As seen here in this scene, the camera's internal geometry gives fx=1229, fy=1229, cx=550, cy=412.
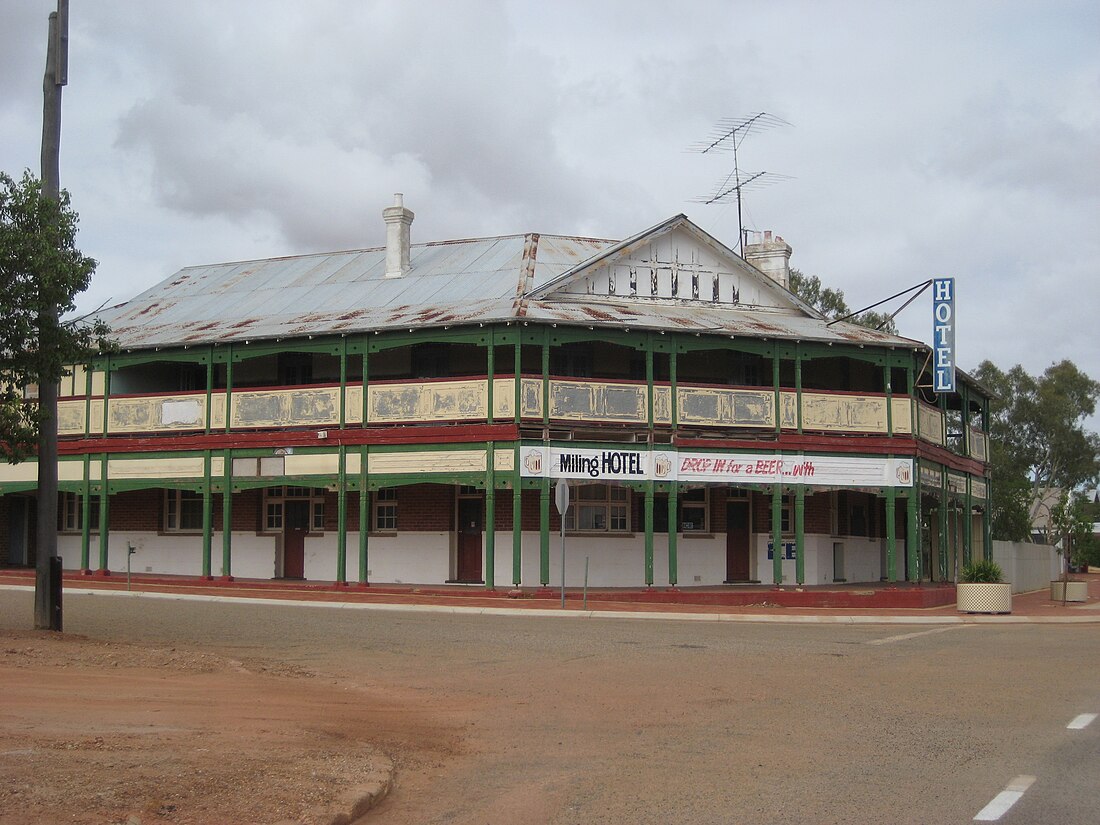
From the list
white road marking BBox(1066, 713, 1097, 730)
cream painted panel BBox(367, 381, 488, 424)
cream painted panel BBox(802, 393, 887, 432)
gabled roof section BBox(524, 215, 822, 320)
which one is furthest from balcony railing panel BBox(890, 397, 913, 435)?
white road marking BBox(1066, 713, 1097, 730)

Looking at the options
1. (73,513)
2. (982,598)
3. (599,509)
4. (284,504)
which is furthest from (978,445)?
(73,513)

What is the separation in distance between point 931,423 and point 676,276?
23.5 ft

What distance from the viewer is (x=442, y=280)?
3028cm

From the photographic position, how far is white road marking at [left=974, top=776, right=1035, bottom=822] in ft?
23.6

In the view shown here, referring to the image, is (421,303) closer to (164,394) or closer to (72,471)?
(164,394)

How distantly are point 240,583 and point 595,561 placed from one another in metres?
8.16

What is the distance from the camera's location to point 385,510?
2911 centimetres

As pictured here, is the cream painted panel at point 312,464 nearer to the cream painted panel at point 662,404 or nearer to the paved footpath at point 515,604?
the paved footpath at point 515,604

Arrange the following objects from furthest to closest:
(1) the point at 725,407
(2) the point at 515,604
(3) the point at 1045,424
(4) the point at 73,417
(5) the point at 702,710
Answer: (3) the point at 1045,424 < (4) the point at 73,417 < (1) the point at 725,407 < (2) the point at 515,604 < (5) the point at 702,710

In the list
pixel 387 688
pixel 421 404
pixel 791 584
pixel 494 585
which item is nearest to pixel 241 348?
pixel 421 404

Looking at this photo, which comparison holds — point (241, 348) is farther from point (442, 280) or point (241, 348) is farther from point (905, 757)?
point (905, 757)

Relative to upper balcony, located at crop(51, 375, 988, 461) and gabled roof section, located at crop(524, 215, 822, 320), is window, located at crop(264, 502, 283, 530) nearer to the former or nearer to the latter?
upper balcony, located at crop(51, 375, 988, 461)

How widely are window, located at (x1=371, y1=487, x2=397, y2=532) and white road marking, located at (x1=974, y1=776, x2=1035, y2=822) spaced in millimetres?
21699

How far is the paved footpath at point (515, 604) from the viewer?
23.0 m
